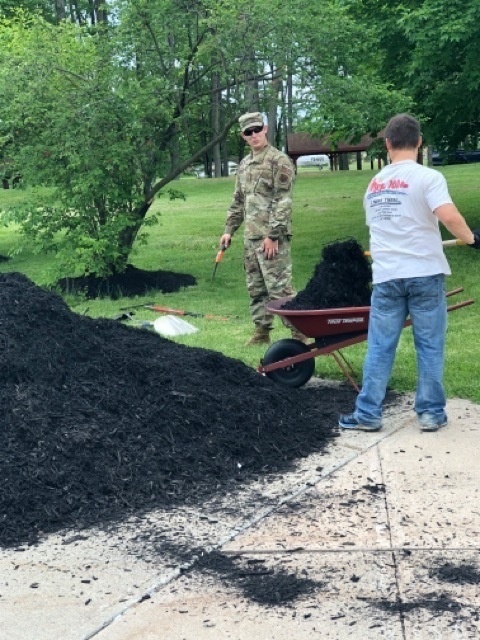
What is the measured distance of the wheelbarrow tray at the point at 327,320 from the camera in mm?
5707

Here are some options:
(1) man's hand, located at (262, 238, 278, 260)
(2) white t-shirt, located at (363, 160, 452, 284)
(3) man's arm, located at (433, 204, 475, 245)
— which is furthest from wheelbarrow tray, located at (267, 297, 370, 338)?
(1) man's hand, located at (262, 238, 278, 260)

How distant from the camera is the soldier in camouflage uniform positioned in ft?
24.2

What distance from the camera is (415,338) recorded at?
5.28 metres

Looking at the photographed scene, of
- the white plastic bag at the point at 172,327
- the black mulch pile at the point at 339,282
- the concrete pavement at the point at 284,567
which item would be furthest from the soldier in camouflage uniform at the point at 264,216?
the concrete pavement at the point at 284,567

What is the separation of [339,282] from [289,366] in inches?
28.0

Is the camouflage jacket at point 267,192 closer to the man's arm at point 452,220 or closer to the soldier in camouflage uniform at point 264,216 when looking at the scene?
the soldier in camouflage uniform at point 264,216

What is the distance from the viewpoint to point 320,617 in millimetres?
3219

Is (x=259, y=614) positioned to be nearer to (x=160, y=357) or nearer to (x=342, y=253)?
(x=160, y=357)

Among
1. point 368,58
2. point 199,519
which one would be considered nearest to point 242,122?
point 199,519

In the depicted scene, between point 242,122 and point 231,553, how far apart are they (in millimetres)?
4333

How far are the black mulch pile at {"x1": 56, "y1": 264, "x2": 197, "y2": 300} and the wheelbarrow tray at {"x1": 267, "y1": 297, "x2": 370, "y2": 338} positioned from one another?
5.97 metres

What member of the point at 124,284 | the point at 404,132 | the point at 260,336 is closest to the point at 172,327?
the point at 260,336

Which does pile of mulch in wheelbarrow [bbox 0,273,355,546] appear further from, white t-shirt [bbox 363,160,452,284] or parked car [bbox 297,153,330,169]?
parked car [bbox 297,153,330,169]

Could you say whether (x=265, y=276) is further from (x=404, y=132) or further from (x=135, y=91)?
(x=135, y=91)
